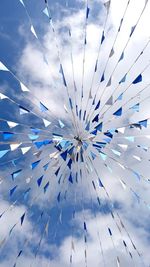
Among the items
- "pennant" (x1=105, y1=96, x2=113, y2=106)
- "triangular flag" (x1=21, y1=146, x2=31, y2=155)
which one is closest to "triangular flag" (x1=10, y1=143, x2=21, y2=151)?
"triangular flag" (x1=21, y1=146, x2=31, y2=155)

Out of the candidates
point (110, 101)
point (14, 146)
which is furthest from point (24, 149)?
point (110, 101)

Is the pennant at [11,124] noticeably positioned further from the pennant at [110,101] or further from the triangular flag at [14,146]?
the pennant at [110,101]

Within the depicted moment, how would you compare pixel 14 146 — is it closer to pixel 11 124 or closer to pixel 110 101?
pixel 11 124

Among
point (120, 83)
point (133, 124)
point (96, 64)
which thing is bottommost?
point (133, 124)

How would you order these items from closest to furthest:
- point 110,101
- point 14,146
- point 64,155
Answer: point 110,101
point 14,146
point 64,155

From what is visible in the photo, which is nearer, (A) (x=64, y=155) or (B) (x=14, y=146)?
(B) (x=14, y=146)

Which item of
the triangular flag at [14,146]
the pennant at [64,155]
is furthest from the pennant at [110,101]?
the triangular flag at [14,146]

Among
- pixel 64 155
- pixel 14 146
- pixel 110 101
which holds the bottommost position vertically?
pixel 64 155

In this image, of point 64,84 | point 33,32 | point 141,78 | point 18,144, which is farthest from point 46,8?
point 18,144

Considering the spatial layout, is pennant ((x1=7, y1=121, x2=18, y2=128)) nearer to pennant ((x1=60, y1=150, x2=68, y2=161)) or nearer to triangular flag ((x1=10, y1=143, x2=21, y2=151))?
triangular flag ((x1=10, y1=143, x2=21, y2=151))

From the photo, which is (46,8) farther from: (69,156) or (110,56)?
(69,156)

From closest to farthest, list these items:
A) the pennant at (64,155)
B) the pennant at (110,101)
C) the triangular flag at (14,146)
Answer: the pennant at (110,101) < the triangular flag at (14,146) < the pennant at (64,155)
